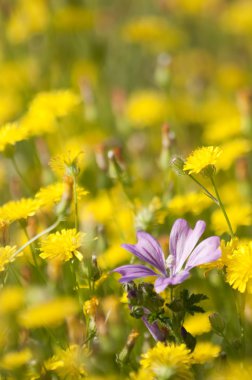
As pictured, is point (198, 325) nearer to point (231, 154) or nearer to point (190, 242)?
point (190, 242)

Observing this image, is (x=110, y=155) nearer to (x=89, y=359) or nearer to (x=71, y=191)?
(x=71, y=191)

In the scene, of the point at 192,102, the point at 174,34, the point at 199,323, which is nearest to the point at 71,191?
the point at 199,323

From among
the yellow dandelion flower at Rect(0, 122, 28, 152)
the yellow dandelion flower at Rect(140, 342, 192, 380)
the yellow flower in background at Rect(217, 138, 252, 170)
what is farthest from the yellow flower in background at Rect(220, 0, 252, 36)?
the yellow dandelion flower at Rect(140, 342, 192, 380)

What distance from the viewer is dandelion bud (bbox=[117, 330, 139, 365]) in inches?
42.6

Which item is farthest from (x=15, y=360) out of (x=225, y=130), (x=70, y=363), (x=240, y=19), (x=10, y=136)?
(x=240, y=19)

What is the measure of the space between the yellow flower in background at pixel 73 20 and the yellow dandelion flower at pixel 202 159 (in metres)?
1.89

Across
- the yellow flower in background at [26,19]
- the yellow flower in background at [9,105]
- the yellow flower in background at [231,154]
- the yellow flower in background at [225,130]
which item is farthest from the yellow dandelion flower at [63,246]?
the yellow flower in background at [26,19]

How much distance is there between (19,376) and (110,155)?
502 mm

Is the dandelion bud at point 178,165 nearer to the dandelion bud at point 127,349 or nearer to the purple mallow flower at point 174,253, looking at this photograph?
the purple mallow flower at point 174,253

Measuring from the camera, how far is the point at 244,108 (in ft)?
6.45

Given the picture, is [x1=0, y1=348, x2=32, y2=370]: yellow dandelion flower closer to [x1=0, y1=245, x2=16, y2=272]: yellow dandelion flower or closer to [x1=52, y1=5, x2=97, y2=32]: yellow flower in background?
[x1=0, y1=245, x2=16, y2=272]: yellow dandelion flower

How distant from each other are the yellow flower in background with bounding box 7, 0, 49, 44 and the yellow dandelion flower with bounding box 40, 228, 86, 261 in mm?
1890

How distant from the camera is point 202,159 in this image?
3.73ft

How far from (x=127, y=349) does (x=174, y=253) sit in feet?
0.51
